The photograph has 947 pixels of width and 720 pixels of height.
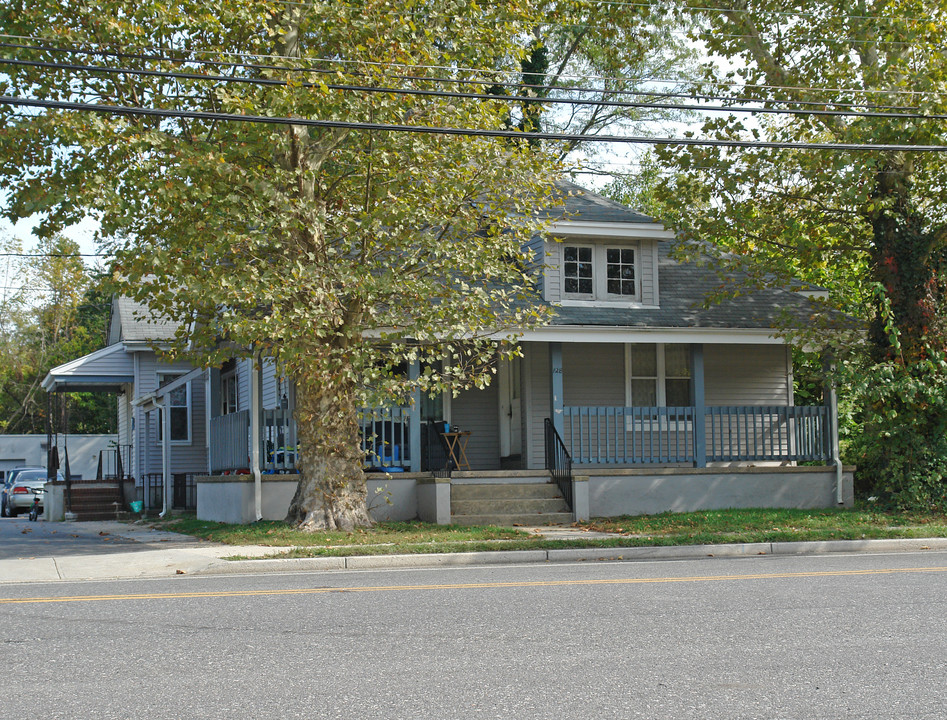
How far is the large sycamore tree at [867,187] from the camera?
54.0 feet

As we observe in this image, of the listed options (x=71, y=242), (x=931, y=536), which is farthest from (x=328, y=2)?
(x=71, y=242)

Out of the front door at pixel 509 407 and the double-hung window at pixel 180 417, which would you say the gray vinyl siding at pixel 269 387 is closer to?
the double-hung window at pixel 180 417

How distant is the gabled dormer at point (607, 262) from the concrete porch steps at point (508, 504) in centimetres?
403

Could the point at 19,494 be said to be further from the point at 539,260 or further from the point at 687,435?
the point at 687,435

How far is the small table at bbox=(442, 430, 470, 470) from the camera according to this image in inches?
758

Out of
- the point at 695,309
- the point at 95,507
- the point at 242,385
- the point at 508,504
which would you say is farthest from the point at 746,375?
the point at 95,507

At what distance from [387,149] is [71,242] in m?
41.1

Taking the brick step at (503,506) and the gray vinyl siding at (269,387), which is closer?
the brick step at (503,506)

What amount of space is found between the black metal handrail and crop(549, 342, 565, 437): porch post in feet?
0.51

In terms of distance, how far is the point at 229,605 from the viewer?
871 cm

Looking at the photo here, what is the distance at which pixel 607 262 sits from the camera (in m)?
20.2

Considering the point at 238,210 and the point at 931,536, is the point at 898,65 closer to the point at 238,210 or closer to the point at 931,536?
the point at 931,536

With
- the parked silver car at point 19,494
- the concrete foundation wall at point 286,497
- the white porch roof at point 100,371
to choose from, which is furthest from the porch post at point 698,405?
the parked silver car at point 19,494

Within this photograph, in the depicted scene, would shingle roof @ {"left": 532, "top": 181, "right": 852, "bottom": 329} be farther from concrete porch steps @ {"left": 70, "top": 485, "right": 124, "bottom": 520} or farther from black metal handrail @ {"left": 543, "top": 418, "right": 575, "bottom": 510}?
concrete porch steps @ {"left": 70, "top": 485, "right": 124, "bottom": 520}
